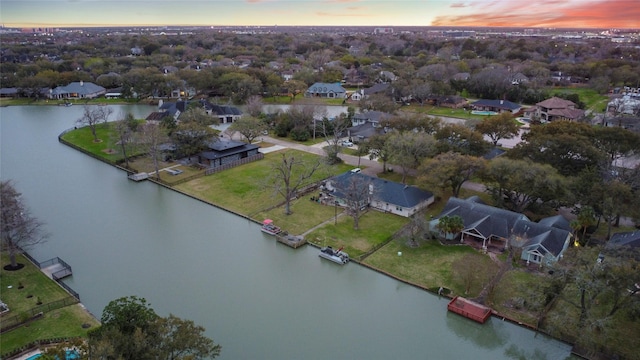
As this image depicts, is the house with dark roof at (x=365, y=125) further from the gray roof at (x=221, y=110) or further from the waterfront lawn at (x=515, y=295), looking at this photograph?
the waterfront lawn at (x=515, y=295)

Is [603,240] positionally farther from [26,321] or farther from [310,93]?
[310,93]

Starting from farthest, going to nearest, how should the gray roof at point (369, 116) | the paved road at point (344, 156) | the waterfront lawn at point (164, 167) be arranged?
the gray roof at point (369, 116) → the paved road at point (344, 156) → the waterfront lawn at point (164, 167)

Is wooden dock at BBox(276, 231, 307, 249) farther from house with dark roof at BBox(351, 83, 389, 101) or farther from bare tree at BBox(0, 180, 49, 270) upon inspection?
house with dark roof at BBox(351, 83, 389, 101)

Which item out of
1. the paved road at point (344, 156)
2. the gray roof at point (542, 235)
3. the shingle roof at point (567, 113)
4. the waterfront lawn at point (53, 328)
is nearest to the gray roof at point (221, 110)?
the paved road at point (344, 156)

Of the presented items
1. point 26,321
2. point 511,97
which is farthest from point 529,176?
point 511,97

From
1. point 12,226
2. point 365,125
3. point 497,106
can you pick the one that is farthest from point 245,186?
point 497,106

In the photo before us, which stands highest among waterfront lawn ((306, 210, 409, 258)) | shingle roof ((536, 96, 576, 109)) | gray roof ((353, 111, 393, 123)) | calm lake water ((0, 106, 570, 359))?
shingle roof ((536, 96, 576, 109))

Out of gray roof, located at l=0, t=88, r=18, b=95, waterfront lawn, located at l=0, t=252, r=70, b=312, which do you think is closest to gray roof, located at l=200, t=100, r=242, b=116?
waterfront lawn, located at l=0, t=252, r=70, b=312
